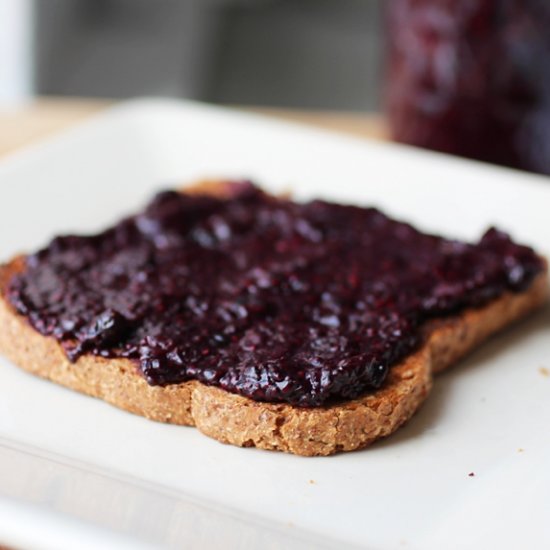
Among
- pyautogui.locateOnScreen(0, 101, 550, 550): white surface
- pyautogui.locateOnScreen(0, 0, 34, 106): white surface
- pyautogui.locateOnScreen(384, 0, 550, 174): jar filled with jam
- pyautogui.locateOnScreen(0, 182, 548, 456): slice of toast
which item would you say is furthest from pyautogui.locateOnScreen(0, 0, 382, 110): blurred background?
pyautogui.locateOnScreen(0, 182, 548, 456): slice of toast

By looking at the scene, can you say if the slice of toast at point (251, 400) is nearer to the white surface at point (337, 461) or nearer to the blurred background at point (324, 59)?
the white surface at point (337, 461)

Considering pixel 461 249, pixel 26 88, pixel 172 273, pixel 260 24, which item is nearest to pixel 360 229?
pixel 461 249

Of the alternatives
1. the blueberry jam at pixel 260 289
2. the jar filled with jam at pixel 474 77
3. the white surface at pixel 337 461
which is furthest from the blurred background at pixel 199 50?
the blueberry jam at pixel 260 289

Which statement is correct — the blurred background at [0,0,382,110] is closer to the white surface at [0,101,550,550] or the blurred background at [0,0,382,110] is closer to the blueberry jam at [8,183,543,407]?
the white surface at [0,101,550,550]

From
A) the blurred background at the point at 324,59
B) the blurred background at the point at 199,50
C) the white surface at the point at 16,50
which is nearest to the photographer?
the blurred background at the point at 324,59

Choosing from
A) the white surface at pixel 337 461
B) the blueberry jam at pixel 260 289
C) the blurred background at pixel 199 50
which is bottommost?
the white surface at pixel 337 461

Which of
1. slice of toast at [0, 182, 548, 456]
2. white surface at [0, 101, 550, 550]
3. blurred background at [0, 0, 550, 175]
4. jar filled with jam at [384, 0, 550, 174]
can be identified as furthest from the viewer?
blurred background at [0, 0, 550, 175]
